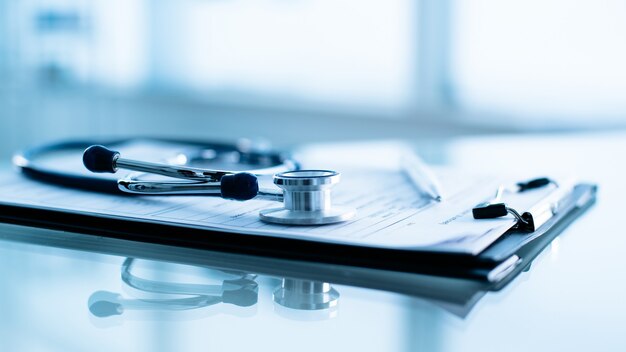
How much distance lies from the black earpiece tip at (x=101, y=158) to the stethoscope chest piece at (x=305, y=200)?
5.7 inches

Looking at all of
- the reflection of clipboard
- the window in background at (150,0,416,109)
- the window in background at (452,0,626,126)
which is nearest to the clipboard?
the reflection of clipboard

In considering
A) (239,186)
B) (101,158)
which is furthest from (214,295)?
(101,158)

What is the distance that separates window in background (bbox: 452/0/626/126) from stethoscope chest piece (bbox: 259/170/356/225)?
1.80m

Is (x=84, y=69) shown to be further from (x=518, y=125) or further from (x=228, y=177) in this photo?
(x=228, y=177)

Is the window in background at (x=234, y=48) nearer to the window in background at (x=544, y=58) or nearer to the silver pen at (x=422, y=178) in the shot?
the window in background at (x=544, y=58)

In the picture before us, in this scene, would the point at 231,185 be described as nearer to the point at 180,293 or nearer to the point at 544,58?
the point at 180,293

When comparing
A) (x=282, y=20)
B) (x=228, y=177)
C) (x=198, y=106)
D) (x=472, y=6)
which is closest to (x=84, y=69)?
(x=198, y=106)

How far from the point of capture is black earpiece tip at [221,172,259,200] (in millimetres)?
533

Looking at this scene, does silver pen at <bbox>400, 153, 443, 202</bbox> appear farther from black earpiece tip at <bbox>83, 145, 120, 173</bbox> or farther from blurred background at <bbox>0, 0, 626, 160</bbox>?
blurred background at <bbox>0, 0, 626, 160</bbox>

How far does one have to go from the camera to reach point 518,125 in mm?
2449

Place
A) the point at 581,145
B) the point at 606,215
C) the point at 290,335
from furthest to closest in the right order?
the point at 581,145
the point at 606,215
the point at 290,335

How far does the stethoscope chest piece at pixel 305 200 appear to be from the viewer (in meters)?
0.52

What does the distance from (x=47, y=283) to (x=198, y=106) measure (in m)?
3.23

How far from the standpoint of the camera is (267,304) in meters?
0.41
